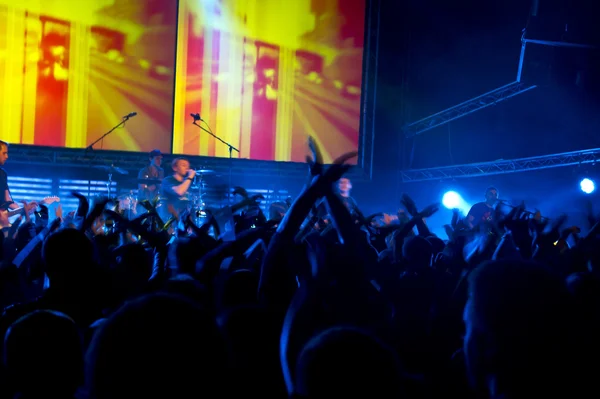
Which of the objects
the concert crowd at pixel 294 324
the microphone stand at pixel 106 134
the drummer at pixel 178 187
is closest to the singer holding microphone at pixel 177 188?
the drummer at pixel 178 187

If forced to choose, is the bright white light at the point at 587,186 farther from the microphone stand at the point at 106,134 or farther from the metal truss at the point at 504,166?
the microphone stand at the point at 106,134

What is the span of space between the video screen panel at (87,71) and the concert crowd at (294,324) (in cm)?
817

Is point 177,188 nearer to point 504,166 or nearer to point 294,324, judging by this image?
point 504,166

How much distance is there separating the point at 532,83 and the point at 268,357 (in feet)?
31.1

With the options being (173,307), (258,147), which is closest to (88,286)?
(173,307)

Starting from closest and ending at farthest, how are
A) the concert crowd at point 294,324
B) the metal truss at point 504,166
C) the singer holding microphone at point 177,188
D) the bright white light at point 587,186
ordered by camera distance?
the concert crowd at point 294,324, the singer holding microphone at point 177,188, the bright white light at point 587,186, the metal truss at point 504,166

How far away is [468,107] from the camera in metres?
12.1

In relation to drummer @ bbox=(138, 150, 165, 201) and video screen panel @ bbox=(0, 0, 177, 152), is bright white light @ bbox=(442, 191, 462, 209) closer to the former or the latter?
video screen panel @ bbox=(0, 0, 177, 152)

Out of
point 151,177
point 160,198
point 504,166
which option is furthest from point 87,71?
point 504,166

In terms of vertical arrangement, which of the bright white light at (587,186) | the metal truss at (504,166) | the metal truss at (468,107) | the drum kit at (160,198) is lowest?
the drum kit at (160,198)

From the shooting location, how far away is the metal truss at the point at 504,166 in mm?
9648

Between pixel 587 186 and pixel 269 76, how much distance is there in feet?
21.7

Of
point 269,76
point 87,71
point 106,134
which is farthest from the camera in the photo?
point 269,76

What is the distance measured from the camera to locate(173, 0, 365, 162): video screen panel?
11711mm
